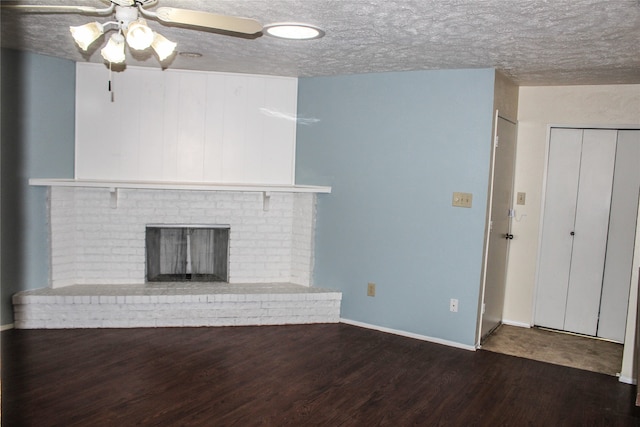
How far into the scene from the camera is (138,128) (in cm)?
465

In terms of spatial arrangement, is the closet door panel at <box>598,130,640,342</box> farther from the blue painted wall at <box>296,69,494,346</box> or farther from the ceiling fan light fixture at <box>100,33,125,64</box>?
the ceiling fan light fixture at <box>100,33,125,64</box>

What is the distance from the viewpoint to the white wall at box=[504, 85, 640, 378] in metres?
4.46

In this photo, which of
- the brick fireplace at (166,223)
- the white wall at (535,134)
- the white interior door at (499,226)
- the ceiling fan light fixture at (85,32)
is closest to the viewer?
the ceiling fan light fixture at (85,32)

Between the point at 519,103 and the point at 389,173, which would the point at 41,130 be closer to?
the point at 389,173

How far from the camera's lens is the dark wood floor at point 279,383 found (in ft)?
9.81

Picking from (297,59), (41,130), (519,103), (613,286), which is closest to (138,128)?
(41,130)

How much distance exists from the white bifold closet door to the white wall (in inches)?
3.9

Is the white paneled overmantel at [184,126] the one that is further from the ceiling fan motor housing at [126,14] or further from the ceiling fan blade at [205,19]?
the ceiling fan blade at [205,19]

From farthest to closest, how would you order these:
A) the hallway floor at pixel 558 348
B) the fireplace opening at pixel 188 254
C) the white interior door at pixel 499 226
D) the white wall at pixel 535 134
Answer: the fireplace opening at pixel 188 254, the white wall at pixel 535 134, the white interior door at pixel 499 226, the hallway floor at pixel 558 348

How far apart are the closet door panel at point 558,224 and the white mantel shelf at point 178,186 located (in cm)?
211

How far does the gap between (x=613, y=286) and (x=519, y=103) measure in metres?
1.87

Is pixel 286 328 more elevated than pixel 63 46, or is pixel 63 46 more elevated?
pixel 63 46

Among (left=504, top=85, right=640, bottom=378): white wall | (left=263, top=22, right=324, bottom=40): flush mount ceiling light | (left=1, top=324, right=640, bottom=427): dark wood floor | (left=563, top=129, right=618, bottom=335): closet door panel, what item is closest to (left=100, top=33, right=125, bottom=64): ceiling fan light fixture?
(left=263, top=22, right=324, bottom=40): flush mount ceiling light

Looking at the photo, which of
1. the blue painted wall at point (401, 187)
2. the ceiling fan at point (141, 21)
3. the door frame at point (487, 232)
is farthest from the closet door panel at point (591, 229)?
the ceiling fan at point (141, 21)
